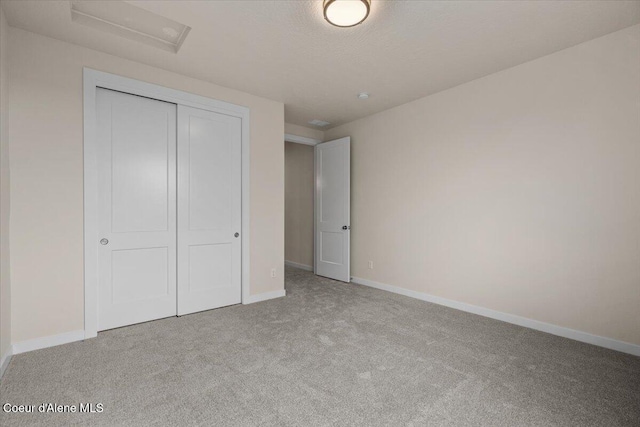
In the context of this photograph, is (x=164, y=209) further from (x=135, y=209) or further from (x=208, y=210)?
(x=208, y=210)

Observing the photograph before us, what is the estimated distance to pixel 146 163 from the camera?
3.26 m

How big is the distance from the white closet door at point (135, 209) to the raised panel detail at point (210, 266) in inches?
8.7

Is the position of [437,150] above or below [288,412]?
above

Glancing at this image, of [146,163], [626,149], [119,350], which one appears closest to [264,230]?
[146,163]

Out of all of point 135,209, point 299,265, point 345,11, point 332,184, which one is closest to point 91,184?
point 135,209

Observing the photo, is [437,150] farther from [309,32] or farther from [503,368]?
[503,368]

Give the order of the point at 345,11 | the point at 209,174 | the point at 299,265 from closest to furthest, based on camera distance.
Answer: the point at 345,11
the point at 209,174
the point at 299,265

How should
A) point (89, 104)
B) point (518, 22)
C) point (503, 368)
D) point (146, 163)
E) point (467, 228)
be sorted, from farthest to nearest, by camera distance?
point (467, 228)
point (146, 163)
point (89, 104)
point (518, 22)
point (503, 368)

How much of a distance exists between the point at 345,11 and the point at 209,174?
232cm

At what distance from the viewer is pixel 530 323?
314 centimetres

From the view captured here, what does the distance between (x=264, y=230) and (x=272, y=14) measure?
2529mm

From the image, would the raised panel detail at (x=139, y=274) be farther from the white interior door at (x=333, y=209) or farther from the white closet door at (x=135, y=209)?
the white interior door at (x=333, y=209)

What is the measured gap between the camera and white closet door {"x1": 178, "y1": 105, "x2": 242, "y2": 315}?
11.5ft

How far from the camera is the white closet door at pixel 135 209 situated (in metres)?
3.03
